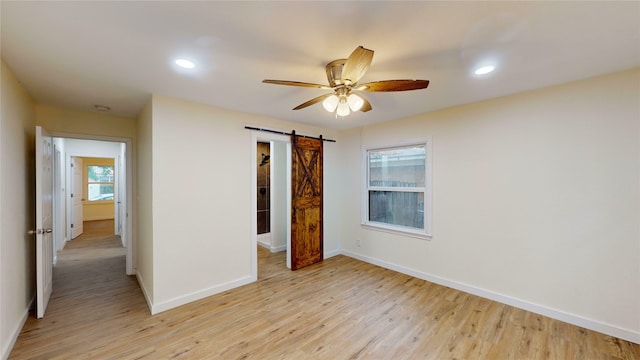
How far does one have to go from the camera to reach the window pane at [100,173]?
8.61 metres

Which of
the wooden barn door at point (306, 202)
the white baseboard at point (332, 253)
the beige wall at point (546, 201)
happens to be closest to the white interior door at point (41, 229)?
the wooden barn door at point (306, 202)

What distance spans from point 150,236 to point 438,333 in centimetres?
313

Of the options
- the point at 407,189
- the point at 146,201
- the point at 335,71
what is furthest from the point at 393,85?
the point at 146,201

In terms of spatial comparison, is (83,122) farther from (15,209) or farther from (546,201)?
(546,201)

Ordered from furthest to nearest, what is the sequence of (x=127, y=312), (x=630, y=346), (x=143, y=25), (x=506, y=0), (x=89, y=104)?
(x=89, y=104) < (x=127, y=312) < (x=630, y=346) < (x=143, y=25) < (x=506, y=0)

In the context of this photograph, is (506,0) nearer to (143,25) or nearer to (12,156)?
(143,25)

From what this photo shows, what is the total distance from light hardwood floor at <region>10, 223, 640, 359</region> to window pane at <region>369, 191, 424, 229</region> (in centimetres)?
91

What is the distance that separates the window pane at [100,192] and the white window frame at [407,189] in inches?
376

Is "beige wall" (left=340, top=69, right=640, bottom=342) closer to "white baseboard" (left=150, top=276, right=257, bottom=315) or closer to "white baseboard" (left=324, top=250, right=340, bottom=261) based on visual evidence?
"white baseboard" (left=324, top=250, right=340, bottom=261)

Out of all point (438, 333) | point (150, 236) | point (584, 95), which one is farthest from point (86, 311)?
point (584, 95)

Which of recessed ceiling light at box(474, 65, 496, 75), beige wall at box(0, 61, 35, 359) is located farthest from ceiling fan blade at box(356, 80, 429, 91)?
beige wall at box(0, 61, 35, 359)

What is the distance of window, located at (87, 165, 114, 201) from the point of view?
859 cm

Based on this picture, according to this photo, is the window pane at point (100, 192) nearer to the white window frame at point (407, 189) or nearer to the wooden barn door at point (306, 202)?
the wooden barn door at point (306, 202)

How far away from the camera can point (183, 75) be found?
7.25 feet
